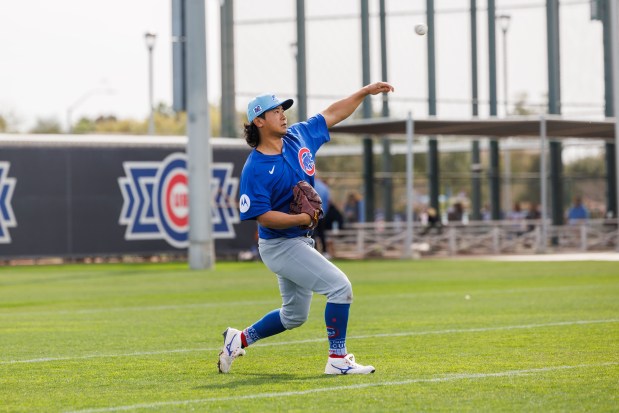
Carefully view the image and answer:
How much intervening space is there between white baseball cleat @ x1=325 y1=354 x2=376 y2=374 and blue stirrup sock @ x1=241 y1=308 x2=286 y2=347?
0.71 metres

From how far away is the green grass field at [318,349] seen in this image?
318 inches

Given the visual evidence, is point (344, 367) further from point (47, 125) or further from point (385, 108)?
point (47, 125)

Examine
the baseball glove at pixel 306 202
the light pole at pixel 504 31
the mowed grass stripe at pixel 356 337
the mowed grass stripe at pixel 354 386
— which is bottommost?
the mowed grass stripe at pixel 356 337

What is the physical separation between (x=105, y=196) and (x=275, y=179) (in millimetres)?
23357

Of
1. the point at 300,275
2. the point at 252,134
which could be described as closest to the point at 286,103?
the point at 252,134

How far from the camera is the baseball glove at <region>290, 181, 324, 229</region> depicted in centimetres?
925

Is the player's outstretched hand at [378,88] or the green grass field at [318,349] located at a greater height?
the player's outstretched hand at [378,88]

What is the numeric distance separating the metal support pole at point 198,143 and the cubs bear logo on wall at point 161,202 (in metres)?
3.71

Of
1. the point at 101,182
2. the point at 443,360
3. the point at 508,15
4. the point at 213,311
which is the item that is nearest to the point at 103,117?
the point at 508,15

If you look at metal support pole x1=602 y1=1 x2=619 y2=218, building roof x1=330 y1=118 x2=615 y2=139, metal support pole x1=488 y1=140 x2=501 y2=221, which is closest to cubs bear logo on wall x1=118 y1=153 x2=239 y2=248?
building roof x1=330 y1=118 x2=615 y2=139

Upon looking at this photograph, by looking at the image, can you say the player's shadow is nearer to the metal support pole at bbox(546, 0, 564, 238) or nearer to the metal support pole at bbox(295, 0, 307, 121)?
the metal support pole at bbox(295, 0, 307, 121)

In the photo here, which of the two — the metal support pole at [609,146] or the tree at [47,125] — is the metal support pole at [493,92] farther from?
the tree at [47,125]

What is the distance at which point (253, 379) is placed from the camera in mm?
9273

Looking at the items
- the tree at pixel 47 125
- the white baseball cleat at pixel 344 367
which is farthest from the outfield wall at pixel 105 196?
the tree at pixel 47 125
